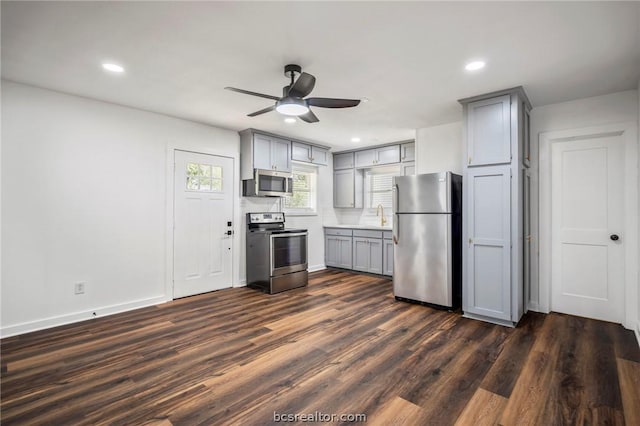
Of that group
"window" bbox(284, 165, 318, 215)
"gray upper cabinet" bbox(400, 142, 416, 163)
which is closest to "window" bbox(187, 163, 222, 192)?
"window" bbox(284, 165, 318, 215)

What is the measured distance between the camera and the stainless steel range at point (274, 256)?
4.64 m

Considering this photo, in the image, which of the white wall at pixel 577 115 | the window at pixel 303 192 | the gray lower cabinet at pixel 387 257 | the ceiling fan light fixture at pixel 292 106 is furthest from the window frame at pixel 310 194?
the white wall at pixel 577 115

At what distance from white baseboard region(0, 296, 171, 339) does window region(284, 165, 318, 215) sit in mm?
2828

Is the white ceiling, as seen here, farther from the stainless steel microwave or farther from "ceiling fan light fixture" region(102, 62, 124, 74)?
the stainless steel microwave

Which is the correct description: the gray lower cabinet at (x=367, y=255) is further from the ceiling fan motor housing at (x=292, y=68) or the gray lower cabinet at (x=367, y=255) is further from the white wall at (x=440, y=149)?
the ceiling fan motor housing at (x=292, y=68)

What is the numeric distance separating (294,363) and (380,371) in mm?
679

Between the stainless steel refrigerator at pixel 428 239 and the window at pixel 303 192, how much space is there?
8.07ft

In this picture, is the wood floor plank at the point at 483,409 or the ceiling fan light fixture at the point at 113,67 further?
the ceiling fan light fixture at the point at 113,67

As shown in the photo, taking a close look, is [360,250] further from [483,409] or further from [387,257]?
[483,409]

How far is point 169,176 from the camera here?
165 inches

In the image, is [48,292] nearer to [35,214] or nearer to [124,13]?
[35,214]

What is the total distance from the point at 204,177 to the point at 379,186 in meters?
3.44

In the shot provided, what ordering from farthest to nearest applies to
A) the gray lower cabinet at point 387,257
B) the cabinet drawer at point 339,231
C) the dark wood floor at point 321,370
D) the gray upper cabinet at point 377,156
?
the cabinet drawer at point 339,231 → the gray upper cabinet at point 377,156 → the gray lower cabinet at point 387,257 → the dark wood floor at point 321,370

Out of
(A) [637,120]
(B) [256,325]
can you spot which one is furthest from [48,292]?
(A) [637,120]
